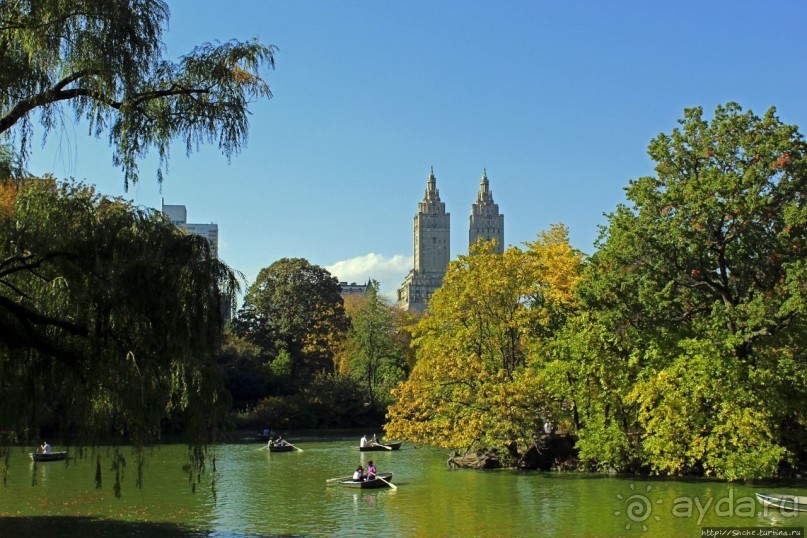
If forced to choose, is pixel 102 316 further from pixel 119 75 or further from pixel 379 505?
pixel 379 505

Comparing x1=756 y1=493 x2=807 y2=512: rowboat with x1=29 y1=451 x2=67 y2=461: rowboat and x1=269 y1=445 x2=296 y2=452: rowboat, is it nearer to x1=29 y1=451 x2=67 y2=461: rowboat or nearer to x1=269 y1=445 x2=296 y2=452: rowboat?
x1=269 y1=445 x2=296 y2=452: rowboat

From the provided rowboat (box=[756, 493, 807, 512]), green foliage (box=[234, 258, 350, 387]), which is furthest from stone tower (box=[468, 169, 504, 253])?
rowboat (box=[756, 493, 807, 512])

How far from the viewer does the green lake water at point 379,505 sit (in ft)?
57.3

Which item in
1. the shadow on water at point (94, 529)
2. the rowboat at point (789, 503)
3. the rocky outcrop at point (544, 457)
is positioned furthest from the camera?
the rocky outcrop at point (544, 457)

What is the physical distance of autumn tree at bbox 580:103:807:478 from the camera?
2306 cm

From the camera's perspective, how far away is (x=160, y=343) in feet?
39.9

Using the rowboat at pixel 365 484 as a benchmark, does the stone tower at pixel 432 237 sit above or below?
above

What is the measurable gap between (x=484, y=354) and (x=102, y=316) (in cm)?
2053

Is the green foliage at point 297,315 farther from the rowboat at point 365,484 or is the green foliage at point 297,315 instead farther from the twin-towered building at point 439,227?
the twin-towered building at point 439,227

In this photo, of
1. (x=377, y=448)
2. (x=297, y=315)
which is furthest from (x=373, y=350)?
(x=377, y=448)

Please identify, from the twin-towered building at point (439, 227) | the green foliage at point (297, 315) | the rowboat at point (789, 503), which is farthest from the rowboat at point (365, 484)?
the twin-towered building at point (439, 227)

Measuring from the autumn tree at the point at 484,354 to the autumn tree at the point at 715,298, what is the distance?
11.4 ft

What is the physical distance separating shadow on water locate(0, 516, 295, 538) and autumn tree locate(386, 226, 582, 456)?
1196cm

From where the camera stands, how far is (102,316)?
11781mm
